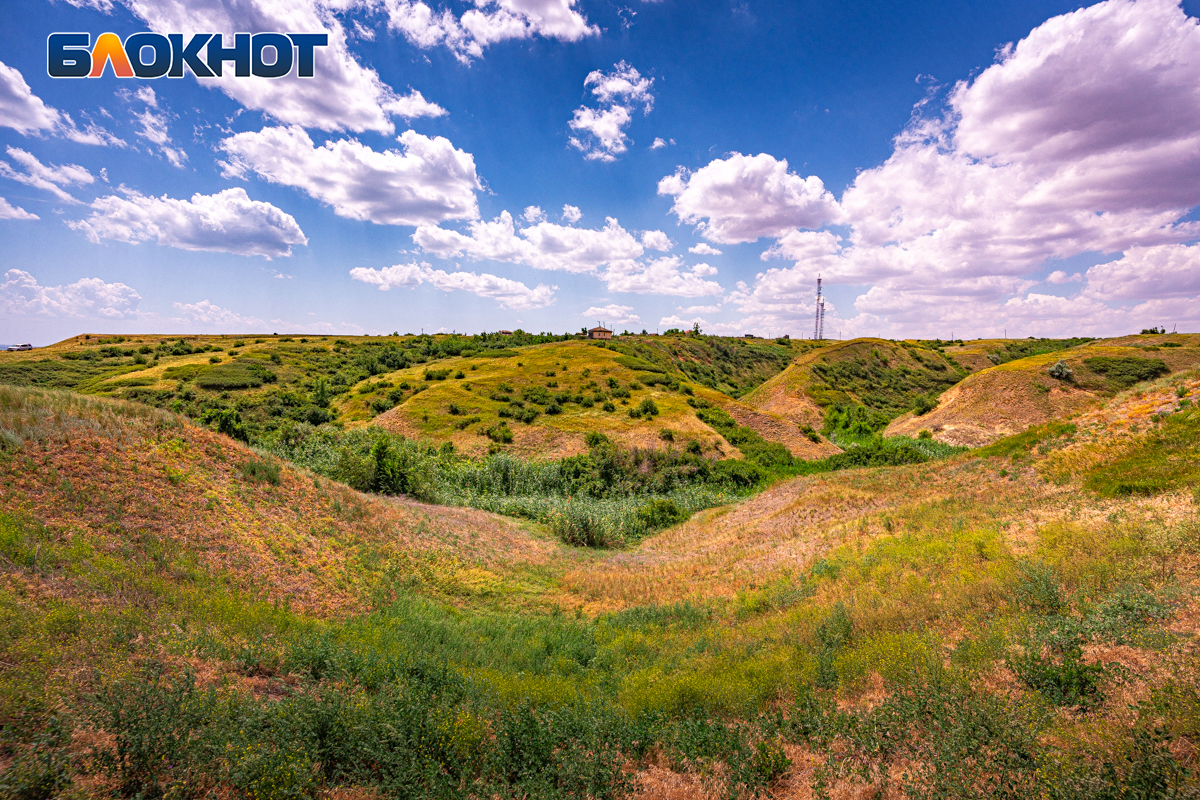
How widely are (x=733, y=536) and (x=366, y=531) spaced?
543 inches

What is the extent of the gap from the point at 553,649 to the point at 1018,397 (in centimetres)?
5289

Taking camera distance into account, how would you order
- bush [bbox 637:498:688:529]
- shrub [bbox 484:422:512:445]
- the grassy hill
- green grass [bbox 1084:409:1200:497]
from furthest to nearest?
shrub [bbox 484:422:512:445]
bush [bbox 637:498:688:529]
green grass [bbox 1084:409:1200:497]
the grassy hill

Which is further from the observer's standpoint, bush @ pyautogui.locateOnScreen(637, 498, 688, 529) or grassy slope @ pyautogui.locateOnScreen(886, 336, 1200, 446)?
grassy slope @ pyautogui.locateOnScreen(886, 336, 1200, 446)

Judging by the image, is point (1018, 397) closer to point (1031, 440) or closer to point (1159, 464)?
point (1031, 440)

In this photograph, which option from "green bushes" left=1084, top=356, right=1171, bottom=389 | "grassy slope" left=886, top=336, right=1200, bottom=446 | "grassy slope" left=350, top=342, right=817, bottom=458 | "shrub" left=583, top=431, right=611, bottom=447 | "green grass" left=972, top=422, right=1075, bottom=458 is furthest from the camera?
"green bushes" left=1084, top=356, right=1171, bottom=389

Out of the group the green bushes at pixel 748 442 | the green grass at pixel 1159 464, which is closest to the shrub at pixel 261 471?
the green grass at pixel 1159 464

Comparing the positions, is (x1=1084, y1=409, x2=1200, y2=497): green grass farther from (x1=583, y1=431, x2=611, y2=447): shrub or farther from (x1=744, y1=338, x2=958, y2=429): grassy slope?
(x1=744, y1=338, x2=958, y2=429): grassy slope

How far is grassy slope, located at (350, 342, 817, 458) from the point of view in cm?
3766

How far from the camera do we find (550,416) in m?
42.2

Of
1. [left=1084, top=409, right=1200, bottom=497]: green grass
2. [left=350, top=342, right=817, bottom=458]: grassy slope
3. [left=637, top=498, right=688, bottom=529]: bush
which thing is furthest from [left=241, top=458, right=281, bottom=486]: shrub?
[left=350, top=342, right=817, bottom=458]: grassy slope

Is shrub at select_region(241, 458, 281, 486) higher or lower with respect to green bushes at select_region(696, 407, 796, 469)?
higher

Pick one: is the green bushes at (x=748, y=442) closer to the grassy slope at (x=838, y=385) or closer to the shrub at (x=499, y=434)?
the grassy slope at (x=838, y=385)

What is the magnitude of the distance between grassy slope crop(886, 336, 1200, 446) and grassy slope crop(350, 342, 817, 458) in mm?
14121

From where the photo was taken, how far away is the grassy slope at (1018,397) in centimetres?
4094
